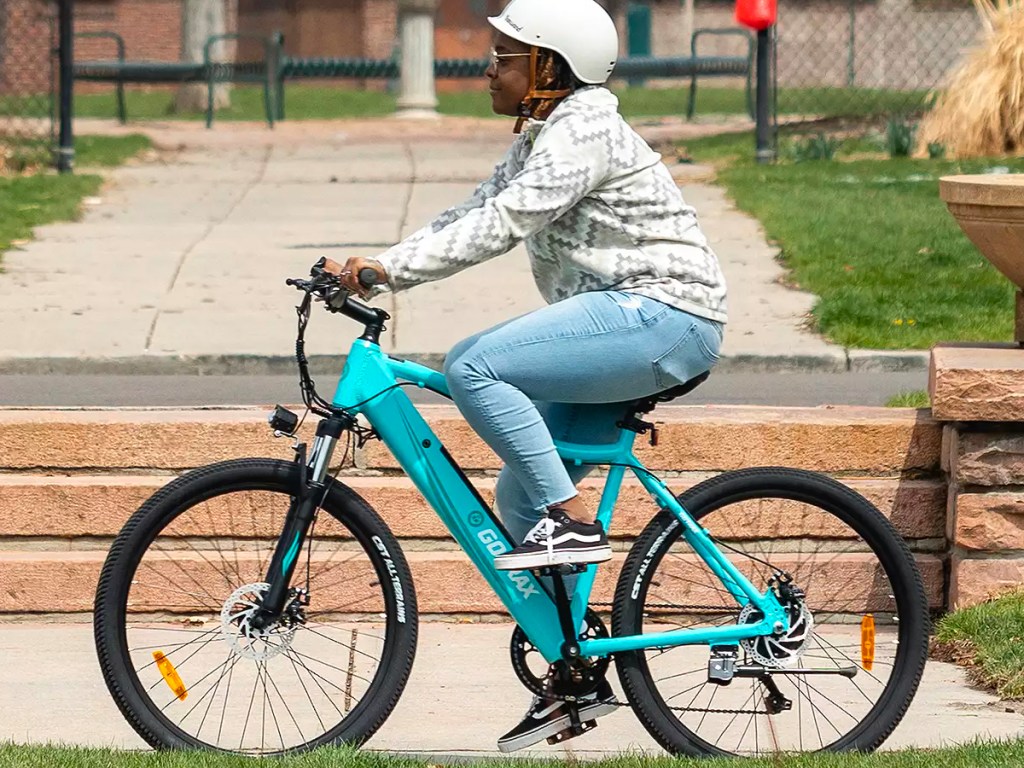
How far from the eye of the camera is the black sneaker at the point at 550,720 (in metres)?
4.23

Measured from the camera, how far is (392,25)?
132 feet

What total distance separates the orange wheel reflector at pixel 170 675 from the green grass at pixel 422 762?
15cm

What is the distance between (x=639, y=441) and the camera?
596 centimetres

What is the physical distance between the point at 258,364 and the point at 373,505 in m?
3.78

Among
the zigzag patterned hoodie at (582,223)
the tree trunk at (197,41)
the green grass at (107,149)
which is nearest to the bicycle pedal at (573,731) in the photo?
the zigzag patterned hoodie at (582,223)

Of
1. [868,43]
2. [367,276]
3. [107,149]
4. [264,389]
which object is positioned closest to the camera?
[367,276]

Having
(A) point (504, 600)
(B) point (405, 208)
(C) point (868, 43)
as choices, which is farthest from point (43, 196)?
(C) point (868, 43)

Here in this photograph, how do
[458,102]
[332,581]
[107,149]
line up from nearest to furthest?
[332,581] → [107,149] → [458,102]

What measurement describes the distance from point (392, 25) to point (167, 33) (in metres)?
4.75

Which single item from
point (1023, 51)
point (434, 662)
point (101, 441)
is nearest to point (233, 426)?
point (101, 441)

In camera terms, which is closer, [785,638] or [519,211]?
[519,211]

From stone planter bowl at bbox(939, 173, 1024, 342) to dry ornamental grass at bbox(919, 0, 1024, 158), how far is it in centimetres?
1042

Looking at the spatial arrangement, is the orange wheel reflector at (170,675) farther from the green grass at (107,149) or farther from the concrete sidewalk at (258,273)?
the green grass at (107,149)

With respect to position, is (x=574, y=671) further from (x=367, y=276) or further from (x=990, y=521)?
(x=990, y=521)
